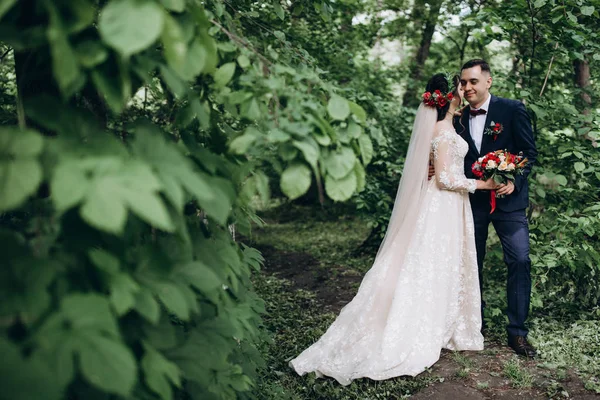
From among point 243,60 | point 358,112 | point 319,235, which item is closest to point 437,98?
point 358,112

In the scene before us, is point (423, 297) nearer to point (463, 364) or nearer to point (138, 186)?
point (463, 364)

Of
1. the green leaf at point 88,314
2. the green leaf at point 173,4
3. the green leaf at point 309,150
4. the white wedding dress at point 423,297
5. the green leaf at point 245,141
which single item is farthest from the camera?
the white wedding dress at point 423,297

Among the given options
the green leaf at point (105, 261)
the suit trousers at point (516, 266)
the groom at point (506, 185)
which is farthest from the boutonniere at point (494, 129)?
the green leaf at point (105, 261)

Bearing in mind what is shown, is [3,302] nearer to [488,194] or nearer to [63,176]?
[63,176]

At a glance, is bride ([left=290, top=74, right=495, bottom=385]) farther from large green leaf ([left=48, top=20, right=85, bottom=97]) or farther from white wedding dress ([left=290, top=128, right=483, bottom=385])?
large green leaf ([left=48, top=20, right=85, bottom=97])

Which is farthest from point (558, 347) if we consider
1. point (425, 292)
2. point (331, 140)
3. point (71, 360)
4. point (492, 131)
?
point (71, 360)

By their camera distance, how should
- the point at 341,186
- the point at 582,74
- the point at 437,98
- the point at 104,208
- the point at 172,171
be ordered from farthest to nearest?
the point at 582,74
the point at 437,98
the point at 341,186
the point at 172,171
the point at 104,208

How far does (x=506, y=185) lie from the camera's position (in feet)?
13.1

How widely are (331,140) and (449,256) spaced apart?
9.25ft

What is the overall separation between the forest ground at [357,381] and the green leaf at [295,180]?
2.06m

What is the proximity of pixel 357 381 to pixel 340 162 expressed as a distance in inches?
94.0

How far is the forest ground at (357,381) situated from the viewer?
3318mm

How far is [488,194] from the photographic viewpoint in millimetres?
4289

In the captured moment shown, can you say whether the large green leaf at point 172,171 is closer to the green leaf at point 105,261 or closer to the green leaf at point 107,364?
the green leaf at point 105,261
